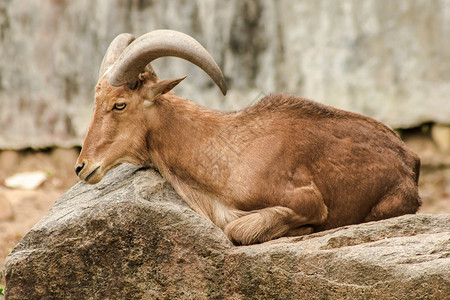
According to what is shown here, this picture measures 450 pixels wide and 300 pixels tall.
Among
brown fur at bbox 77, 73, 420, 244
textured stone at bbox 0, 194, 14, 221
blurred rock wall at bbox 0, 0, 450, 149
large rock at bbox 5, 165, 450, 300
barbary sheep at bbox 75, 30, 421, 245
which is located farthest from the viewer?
blurred rock wall at bbox 0, 0, 450, 149

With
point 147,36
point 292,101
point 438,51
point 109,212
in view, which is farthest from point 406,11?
point 109,212

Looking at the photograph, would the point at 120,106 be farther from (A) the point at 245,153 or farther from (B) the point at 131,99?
(A) the point at 245,153

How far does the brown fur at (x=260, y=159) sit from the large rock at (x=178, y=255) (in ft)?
1.74

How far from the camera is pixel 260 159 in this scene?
7031 mm

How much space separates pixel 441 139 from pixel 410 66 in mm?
1512

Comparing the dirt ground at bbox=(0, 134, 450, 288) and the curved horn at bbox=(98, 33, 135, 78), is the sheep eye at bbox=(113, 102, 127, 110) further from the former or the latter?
the dirt ground at bbox=(0, 134, 450, 288)

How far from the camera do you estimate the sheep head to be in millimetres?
6711

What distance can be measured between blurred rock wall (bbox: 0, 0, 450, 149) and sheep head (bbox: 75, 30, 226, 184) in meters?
7.34

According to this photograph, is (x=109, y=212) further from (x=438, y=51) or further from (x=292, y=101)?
(x=438, y=51)

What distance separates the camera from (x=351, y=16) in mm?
14102

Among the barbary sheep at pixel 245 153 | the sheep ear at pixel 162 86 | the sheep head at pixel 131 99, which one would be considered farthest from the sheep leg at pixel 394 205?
the sheep ear at pixel 162 86

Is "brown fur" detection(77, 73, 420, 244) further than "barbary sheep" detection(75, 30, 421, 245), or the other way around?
"brown fur" detection(77, 73, 420, 244)

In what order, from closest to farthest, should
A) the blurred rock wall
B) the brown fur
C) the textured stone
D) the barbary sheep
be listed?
the barbary sheep < the brown fur < the textured stone < the blurred rock wall

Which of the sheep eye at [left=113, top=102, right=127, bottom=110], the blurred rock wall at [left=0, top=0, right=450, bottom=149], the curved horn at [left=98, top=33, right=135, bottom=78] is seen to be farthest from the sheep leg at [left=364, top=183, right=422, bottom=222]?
the blurred rock wall at [left=0, top=0, right=450, bottom=149]
